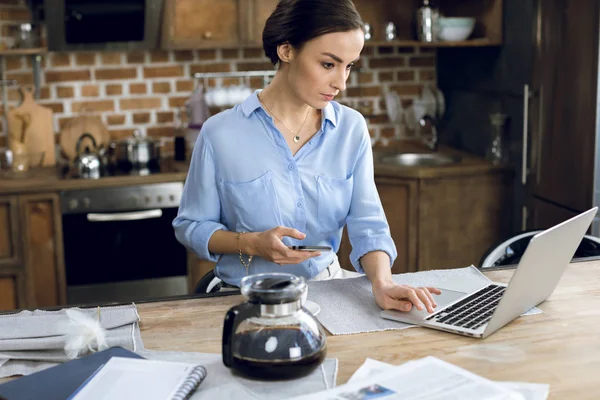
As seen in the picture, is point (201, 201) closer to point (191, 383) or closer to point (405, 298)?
point (405, 298)

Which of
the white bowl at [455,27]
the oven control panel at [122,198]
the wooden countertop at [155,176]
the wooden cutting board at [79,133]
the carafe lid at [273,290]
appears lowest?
the oven control panel at [122,198]

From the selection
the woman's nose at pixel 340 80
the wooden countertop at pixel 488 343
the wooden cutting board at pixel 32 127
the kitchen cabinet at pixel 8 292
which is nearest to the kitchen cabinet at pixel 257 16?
the wooden cutting board at pixel 32 127

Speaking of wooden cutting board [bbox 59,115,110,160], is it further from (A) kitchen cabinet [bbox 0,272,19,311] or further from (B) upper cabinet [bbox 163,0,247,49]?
(A) kitchen cabinet [bbox 0,272,19,311]

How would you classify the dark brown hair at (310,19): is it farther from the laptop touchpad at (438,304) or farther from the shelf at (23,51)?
the shelf at (23,51)

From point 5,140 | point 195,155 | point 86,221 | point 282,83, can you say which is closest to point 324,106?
point 282,83

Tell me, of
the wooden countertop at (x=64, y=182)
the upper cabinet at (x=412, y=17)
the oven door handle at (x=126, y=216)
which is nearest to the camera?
the wooden countertop at (x=64, y=182)

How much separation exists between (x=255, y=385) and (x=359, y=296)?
1.83 feet

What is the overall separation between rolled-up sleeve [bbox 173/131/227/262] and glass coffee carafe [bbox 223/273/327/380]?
80cm

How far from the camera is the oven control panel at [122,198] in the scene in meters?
3.79

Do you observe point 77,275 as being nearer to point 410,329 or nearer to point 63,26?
point 63,26

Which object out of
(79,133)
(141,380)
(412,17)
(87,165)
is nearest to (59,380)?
(141,380)

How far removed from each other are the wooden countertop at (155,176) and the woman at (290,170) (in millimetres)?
1565

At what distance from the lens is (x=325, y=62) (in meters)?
2.13

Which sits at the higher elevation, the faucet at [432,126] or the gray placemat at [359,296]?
the faucet at [432,126]
